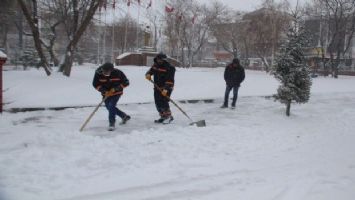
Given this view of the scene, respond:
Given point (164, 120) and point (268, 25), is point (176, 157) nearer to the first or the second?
point (164, 120)

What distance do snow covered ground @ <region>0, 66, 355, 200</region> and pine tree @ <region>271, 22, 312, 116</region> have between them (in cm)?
73

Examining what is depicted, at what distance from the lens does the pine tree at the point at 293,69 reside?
39.2 feet

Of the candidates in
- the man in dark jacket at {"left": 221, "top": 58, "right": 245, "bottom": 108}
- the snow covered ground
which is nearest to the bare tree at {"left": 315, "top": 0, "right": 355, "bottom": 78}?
the man in dark jacket at {"left": 221, "top": 58, "right": 245, "bottom": 108}

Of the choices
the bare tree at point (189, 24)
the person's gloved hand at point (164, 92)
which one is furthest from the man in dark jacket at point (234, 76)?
the bare tree at point (189, 24)

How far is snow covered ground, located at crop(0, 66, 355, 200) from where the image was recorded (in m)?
5.48

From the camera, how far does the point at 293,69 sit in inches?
468

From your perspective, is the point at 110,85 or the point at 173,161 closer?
the point at 173,161

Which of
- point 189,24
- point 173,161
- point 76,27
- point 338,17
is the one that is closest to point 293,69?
point 173,161

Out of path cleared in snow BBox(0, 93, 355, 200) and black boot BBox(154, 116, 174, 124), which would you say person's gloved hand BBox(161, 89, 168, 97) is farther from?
path cleared in snow BBox(0, 93, 355, 200)

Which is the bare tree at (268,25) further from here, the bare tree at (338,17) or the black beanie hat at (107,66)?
the black beanie hat at (107,66)

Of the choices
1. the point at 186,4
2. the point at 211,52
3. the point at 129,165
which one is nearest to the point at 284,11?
the point at 186,4

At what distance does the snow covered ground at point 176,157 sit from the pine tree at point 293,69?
727 millimetres

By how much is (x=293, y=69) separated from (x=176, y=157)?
242 inches

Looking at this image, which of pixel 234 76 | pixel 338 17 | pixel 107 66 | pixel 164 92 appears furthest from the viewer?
pixel 338 17
